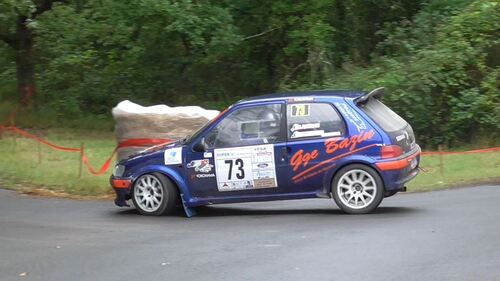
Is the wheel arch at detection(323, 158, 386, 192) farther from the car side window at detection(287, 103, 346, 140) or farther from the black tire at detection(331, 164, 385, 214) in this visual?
the car side window at detection(287, 103, 346, 140)

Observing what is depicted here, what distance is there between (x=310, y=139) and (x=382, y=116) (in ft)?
3.45

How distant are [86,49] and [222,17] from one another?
5433 mm

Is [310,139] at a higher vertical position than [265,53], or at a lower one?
lower

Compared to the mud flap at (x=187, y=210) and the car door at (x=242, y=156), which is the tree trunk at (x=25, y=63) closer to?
the mud flap at (x=187, y=210)

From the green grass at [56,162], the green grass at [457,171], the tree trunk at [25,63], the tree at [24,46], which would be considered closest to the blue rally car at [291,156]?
the green grass at [457,171]

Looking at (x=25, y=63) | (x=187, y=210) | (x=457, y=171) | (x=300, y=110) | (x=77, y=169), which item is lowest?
(x=187, y=210)

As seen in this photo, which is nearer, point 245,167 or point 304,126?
point 304,126

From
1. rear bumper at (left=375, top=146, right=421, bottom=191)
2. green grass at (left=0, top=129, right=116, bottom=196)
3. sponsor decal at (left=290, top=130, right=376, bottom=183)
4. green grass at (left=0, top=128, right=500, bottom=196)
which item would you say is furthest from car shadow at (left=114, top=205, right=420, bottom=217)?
green grass at (left=0, top=129, right=116, bottom=196)

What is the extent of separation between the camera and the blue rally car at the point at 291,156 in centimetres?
986

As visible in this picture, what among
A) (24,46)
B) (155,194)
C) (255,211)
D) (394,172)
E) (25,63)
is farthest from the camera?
(25,63)

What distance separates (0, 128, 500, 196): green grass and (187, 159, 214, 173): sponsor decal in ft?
10.9

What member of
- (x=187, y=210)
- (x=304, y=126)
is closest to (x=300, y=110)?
(x=304, y=126)

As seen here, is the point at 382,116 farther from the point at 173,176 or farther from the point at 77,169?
the point at 77,169

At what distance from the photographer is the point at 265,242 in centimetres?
843
